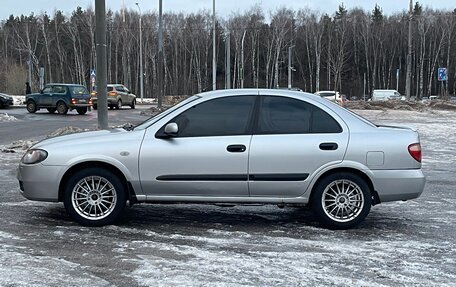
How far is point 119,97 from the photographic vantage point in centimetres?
3731

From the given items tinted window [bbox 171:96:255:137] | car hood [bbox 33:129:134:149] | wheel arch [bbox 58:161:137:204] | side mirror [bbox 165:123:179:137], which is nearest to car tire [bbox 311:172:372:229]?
tinted window [bbox 171:96:255:137]

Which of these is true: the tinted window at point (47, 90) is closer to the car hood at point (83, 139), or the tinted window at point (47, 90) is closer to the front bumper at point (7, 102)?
the front bumper at point (7, 102)

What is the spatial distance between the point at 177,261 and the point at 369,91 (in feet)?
285

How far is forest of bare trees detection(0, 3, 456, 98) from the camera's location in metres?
81.1

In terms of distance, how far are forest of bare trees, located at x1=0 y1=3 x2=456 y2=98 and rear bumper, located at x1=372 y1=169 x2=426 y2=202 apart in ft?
242

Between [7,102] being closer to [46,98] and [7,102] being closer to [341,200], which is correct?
[46,98]

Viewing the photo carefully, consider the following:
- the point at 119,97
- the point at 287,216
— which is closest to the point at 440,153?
the point at 287,216

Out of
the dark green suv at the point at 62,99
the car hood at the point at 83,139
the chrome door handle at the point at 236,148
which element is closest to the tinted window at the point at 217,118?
the chrome door handle at the point at 236,148

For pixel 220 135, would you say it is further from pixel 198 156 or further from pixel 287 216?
pixel 287 216

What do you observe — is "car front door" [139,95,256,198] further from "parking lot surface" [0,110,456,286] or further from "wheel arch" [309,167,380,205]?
"wheel arch" [309,167,380,205]

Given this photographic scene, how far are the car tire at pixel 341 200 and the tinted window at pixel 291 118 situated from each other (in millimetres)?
577

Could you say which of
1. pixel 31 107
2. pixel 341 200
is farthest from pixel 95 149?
pixel 31 107

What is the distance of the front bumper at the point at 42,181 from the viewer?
6078mm

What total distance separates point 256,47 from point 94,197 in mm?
79338
